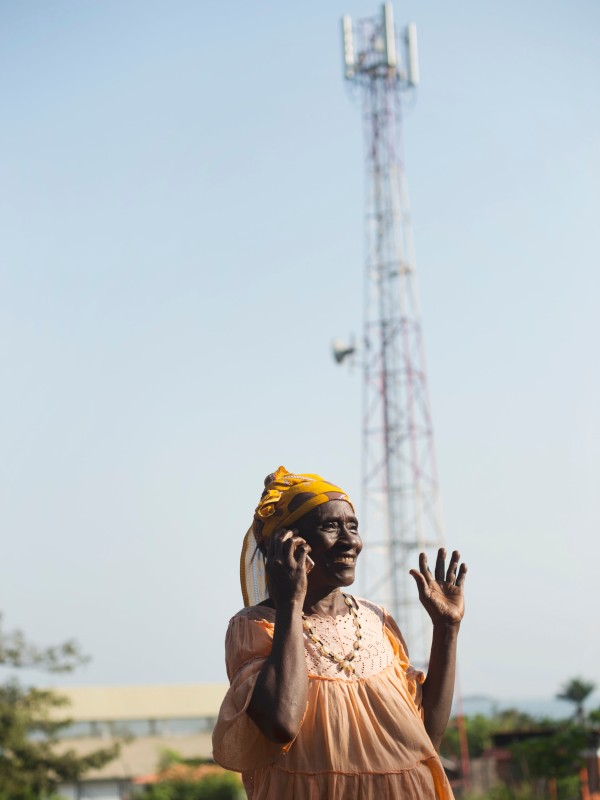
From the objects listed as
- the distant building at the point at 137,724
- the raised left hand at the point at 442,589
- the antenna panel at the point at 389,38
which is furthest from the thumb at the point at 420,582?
the distant building at the point at 137,724

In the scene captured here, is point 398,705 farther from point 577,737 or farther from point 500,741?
point 500,741

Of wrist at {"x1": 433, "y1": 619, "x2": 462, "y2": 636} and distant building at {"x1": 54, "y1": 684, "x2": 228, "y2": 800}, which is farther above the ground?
distant building at {"x1": 54, "y1": 684, "x2": 228, "y2": 800}

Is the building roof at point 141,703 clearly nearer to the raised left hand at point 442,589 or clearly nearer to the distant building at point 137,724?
the distant building at point 137,724

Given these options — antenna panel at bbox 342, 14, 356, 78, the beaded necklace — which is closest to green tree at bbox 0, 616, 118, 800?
antenna panel at bbox 342, 14, 356, 78

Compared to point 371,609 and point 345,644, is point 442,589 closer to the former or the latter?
point 371,609

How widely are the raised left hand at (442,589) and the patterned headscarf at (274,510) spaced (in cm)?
40

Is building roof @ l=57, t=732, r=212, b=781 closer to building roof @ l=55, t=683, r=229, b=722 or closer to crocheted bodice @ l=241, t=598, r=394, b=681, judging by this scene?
building roof @ l=55, t=683, r=229, b=722

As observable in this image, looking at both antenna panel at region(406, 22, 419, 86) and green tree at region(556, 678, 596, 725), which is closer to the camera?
antenna panel at region(406, 22, 419, 86)

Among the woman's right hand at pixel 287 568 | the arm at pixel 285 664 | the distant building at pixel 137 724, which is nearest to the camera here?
the arm at pixel 285 664

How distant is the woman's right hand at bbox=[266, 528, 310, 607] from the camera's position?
3346 mm

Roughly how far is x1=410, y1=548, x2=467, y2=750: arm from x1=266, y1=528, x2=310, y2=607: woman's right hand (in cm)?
57

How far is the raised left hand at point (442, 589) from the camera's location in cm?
387

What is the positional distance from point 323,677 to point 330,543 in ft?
1.30

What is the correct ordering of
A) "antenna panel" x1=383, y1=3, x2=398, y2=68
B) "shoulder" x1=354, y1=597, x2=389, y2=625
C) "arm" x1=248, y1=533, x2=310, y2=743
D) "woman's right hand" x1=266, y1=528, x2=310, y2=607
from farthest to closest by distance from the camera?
"antenna panel" x1=383, y1=3, x2=398, y2=68
"shoulder" x1=354, y1=597, x2=389, y2=625
"woman's right hand" x1=266, y1=528, x2=310, y2=607
"arm" x1=248, y1=533, x2=310, y2=743
